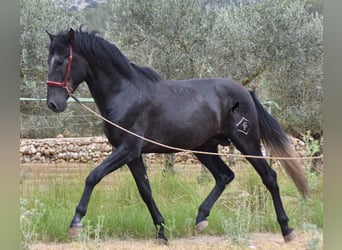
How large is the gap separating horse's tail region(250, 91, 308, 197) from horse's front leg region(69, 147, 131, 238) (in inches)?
63.2

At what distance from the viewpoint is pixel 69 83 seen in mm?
4387

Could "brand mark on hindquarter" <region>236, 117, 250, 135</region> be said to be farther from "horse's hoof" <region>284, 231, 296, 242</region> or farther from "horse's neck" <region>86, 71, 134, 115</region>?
"horse's neck" <region>86, 71, 134, 115</region>

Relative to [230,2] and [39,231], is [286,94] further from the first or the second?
[39,231]

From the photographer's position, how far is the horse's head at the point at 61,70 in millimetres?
4277

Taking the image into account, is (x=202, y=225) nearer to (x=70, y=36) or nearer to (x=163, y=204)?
(x=163, y=204)

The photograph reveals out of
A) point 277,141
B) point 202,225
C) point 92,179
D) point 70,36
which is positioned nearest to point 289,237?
point 202,225

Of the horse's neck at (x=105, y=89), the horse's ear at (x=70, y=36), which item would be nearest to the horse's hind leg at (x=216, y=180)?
the horse's neck at (x=105, y=89)

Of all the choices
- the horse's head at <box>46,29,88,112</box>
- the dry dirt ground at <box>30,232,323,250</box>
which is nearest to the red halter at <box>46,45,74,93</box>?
the horse's head at <box>46,29,88,112</box>

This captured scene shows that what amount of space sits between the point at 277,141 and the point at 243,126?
1.42 feet

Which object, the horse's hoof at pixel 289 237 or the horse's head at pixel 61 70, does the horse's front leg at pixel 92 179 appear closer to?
the horse's head at pixel 61 70

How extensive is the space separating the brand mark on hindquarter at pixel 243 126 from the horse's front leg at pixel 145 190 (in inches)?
42.3

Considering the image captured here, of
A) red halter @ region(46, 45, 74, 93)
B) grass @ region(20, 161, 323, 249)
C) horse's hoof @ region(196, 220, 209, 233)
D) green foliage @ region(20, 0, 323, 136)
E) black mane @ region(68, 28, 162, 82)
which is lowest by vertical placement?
horse's hoof @ region(196, 220, 209, 233)

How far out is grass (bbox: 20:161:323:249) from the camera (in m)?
4.86
